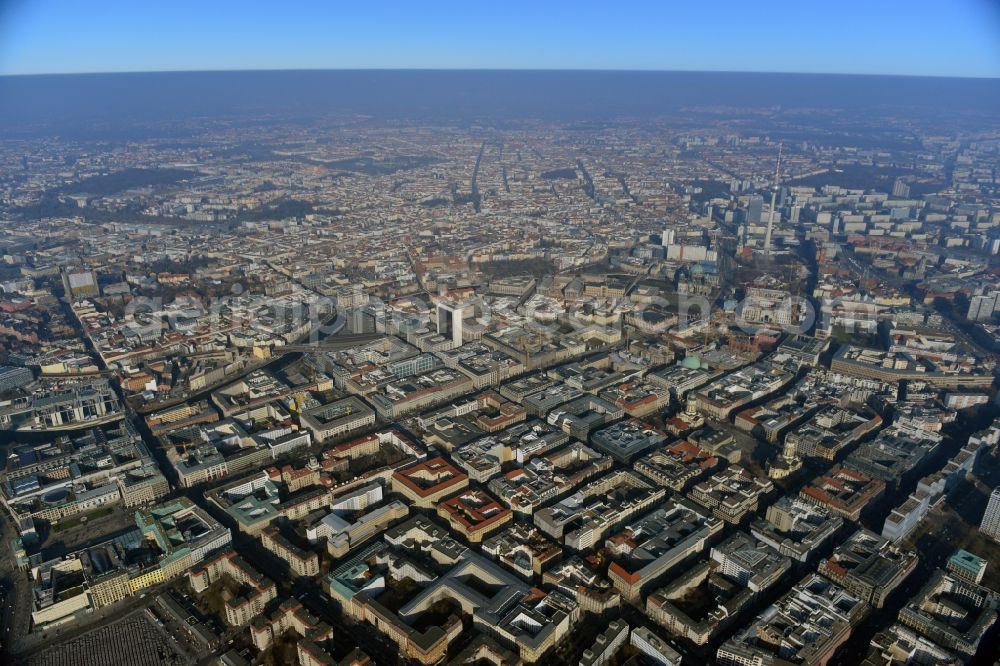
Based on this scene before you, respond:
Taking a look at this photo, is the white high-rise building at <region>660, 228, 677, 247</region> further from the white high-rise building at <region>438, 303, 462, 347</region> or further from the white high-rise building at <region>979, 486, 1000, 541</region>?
the white high-rise building at <region>979, 486, 1000, 541</region>

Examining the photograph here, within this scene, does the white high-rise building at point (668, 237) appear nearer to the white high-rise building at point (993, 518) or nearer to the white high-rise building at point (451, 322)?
the white high-rise building at point (451, 322)

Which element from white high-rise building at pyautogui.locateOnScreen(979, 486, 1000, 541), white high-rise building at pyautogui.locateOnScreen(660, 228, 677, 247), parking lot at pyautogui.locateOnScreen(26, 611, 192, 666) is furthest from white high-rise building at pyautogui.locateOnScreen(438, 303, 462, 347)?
white high-rise building at pyautogui.locateOnScreen(660, 228, 677, 247)

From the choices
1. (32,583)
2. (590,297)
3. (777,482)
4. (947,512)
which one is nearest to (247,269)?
(590,297)

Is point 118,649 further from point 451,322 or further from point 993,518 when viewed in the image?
point 993,518

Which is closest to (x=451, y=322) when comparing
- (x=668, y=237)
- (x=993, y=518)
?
(x=993, y=518)

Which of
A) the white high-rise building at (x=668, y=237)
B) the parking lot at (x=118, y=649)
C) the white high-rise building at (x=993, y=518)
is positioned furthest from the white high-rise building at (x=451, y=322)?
the white high-rise building at (x=668, y=237)

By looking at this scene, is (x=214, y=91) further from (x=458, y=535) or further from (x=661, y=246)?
(x=458, y=535)
